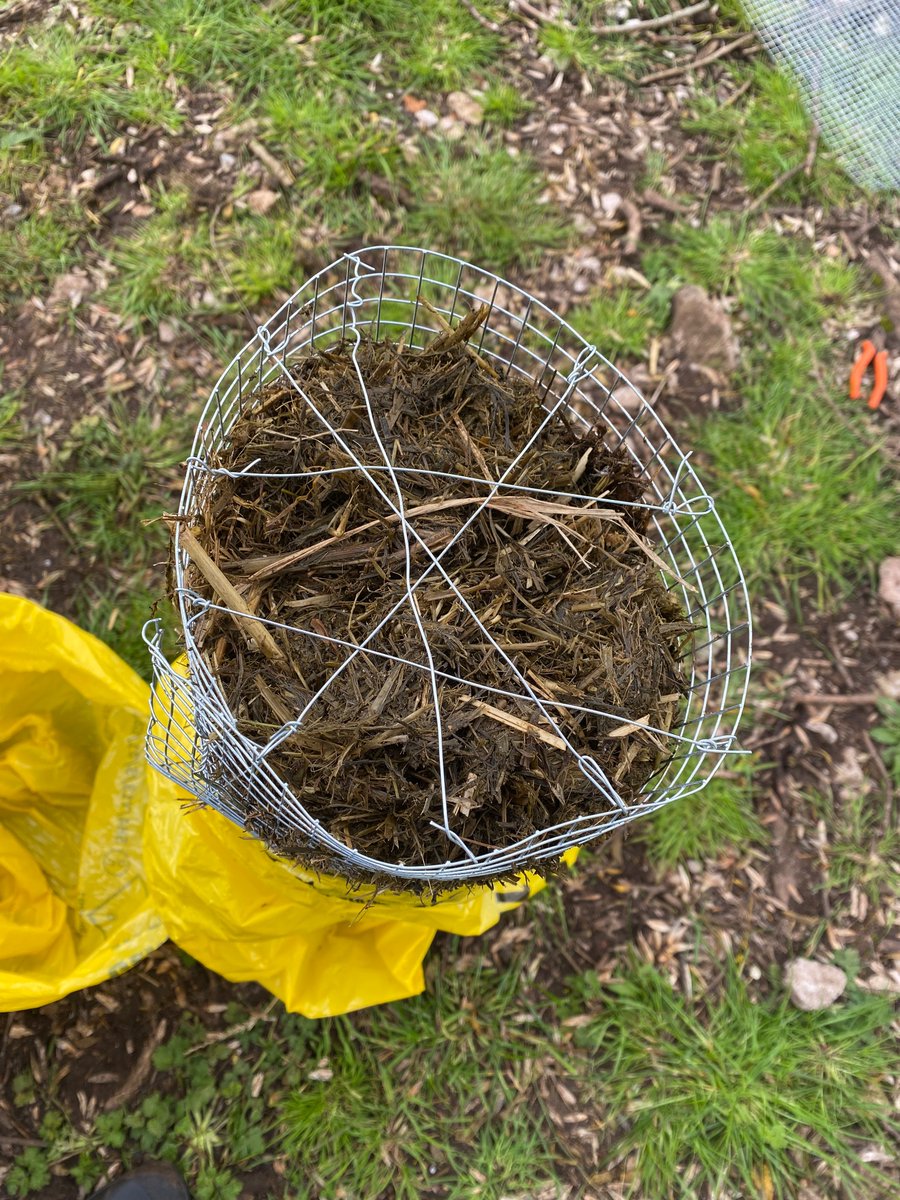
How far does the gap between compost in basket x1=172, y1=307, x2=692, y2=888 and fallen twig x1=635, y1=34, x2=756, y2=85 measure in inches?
72.5

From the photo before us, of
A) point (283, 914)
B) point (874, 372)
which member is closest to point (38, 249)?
point (283, 914)

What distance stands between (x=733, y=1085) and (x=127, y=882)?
1521mm

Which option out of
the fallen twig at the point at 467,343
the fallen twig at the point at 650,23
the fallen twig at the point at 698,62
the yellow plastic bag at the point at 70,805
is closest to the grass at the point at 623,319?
the fallen twig at the point at 698,62

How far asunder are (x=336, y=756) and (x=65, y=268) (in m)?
1.79

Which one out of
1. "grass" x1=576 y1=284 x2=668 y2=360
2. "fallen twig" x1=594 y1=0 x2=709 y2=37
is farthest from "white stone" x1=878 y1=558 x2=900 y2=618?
"fallen twig" x1=594 y1=0 x2=709 y2=37

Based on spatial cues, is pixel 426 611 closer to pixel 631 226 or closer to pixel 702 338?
pixel 702 338

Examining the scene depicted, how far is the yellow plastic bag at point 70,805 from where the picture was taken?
5.68 ft

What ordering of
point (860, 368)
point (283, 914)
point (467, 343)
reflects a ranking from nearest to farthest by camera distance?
point (467, 343) < point (283, 914) < point (860, 368)

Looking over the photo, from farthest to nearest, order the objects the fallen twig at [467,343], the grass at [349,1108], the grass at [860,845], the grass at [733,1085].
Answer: the grass at [860,845], the grass at [733,1085], the grass at [349,1108], the fallen twig at [467,343]

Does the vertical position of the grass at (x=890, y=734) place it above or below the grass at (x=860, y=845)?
above

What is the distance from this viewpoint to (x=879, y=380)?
251cm

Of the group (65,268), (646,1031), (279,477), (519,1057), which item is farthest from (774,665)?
(65,268)

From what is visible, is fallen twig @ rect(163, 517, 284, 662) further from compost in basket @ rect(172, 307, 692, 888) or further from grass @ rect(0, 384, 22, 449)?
grass @ rect(0, 384, 22, 449)

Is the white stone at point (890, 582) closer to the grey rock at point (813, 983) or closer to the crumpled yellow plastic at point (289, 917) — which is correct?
the grey rock at point (813, 983)
